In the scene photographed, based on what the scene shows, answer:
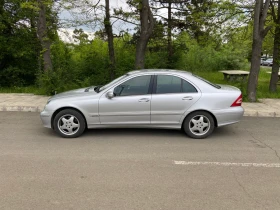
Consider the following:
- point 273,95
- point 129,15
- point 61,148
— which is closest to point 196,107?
point 61,148

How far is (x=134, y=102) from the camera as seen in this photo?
5.48m

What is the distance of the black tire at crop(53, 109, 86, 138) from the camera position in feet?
18.1

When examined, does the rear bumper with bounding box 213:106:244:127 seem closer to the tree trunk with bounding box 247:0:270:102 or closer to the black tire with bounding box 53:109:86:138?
the black tire with bounding box 53:109:86:138

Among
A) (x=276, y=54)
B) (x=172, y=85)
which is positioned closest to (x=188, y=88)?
(x=172, y=85)

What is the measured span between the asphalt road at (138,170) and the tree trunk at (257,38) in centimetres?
424

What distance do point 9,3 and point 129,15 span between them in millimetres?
6224

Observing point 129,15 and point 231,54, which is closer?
point 129,15

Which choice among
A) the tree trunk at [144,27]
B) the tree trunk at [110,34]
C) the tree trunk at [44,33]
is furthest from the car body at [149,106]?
the tree trunk at [110,34]

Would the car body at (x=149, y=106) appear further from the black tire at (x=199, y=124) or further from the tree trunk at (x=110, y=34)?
the tree trunk at (x=110, y=34)

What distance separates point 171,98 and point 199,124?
0.86 meters

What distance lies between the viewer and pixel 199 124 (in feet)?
18.4

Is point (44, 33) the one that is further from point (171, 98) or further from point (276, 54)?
point (276, 54)

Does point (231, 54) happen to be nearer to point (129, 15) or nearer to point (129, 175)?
point (129, 15)

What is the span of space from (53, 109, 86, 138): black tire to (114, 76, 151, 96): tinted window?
997mm
